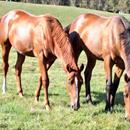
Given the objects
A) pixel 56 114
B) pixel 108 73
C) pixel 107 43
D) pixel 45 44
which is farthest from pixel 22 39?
pixel 56 114

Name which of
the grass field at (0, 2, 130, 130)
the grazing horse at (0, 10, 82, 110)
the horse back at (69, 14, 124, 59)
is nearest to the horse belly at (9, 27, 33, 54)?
the grazing horse at (0, 10, 82, 110)

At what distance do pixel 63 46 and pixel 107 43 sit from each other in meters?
1.06

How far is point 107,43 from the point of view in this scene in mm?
8695

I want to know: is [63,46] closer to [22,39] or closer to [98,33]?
[98,33]

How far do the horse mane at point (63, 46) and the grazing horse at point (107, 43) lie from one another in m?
0.91

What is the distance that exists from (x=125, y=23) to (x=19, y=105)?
302 cm

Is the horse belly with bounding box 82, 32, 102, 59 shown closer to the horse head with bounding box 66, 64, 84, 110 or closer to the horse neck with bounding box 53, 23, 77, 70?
the horse neck with bounding box 53, 23, 77, 70

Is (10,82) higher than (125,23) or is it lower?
lower

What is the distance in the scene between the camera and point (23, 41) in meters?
9.48

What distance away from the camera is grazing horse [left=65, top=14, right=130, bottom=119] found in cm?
807

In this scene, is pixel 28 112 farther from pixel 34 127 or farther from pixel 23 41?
pixel 23 41

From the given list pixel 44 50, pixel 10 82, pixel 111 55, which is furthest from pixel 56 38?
pixel 10 82

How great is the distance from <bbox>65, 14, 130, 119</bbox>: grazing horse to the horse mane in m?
0.91

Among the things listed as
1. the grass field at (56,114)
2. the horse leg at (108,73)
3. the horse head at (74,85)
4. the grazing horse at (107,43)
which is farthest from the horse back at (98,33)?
the grass field at (56,114)
